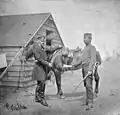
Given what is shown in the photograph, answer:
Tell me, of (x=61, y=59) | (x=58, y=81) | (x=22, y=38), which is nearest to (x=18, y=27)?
(x=22, y=38)

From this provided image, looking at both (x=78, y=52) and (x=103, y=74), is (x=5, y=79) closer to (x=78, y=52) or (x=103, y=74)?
(x=78, y=52)

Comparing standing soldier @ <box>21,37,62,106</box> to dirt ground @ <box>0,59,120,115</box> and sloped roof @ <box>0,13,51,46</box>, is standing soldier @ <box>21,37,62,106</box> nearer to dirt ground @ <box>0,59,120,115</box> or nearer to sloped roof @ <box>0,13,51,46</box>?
dirt ground @ <box>0,59,120,115</box>

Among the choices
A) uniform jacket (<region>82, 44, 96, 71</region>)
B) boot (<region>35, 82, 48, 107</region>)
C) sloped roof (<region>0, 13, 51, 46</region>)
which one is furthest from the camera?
sloped roof (<region>0, 13, 51, 46</region>)

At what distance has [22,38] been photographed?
2.67 meters

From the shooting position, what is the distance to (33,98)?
261cm

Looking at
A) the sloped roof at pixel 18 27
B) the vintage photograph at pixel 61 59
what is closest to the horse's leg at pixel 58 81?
the vintage photograph at pixel 61 59

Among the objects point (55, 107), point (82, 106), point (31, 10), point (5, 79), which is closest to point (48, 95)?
point (55, 107)

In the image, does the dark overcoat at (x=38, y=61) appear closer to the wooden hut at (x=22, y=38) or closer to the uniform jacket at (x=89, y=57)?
the wooden hut at (x=22, y=38)

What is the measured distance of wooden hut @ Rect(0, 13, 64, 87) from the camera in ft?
8.64

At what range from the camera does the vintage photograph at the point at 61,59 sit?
8.29ft

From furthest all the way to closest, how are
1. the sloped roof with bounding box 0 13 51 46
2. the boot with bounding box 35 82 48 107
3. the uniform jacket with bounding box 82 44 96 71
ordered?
1. the sloped roof with bounding box 0 13 51 46
2. the boot with bounding box 35 82 48 107
3. the uniform jacket with bounding box 82 44 96 71

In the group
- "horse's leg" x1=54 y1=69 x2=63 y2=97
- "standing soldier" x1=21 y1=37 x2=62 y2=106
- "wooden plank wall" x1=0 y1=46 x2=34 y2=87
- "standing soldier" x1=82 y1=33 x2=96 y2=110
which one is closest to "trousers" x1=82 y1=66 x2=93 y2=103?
"standing soldier" x1=82 y1=33 x2=96 y2=110

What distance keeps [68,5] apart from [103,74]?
1019 millimetres

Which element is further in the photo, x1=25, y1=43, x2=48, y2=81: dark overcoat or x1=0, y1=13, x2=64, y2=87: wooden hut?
x1=0, y1=13, x2=64, y2=87: wooden hut
